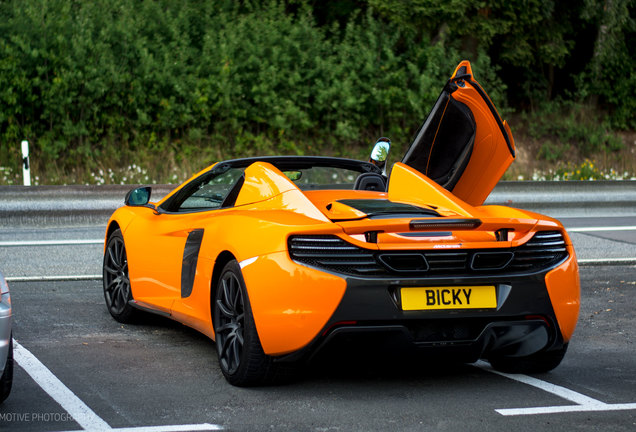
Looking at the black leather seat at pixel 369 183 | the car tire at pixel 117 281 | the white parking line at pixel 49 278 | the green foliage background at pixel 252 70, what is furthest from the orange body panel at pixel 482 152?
the green foliage background at pixel 252 70

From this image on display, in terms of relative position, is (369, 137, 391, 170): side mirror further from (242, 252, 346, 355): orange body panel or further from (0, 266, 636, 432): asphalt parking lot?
(242, 252, 346, 355): orange body panel

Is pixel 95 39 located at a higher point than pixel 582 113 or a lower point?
higher

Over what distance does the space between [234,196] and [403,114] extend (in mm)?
16178

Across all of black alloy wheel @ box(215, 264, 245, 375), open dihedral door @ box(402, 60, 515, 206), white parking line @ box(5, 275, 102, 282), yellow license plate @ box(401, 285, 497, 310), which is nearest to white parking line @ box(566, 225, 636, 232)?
white parking line @ box(5, 275, 102, 282)

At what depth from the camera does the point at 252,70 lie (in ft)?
68.8

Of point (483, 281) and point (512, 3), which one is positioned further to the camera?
point (512, 3)

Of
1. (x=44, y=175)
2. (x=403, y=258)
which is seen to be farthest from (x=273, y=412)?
(x=44, y=175)

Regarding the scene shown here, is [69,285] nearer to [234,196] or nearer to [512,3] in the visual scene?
[234,196]

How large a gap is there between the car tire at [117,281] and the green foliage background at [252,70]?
11245 millimetres

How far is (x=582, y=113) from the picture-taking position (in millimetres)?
24422

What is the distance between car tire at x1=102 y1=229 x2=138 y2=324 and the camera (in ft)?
22.7

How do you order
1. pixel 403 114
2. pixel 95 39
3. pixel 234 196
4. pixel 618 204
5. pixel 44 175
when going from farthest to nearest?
pixel 403 114
pixel 95 39
pixel 44 175
pixel 618 204
pixel 234 196

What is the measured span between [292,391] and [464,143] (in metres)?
1.86

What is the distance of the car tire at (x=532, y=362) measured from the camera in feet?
17.8
